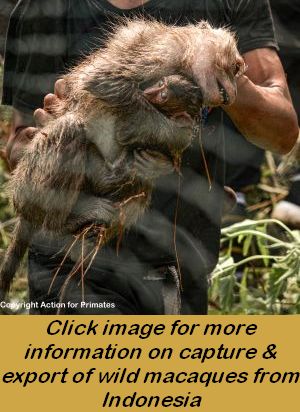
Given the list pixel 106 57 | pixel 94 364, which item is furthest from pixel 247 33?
pixel 94 364

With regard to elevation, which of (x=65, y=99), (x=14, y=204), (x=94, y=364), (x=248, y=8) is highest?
(x=248, y=8)

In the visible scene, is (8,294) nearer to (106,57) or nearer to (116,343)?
(116,343)

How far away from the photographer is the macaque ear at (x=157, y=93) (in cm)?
118

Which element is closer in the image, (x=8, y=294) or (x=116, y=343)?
(x=116, y=343)

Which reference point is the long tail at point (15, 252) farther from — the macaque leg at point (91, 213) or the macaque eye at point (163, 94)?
the macaque eye at point (163, 94)

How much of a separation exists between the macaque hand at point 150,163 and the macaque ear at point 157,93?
64mm

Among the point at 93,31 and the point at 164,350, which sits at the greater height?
the point at 93,31

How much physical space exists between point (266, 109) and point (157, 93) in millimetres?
Result: 166

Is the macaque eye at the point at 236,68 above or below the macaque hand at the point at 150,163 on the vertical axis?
above

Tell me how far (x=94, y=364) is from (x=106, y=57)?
382 millimetres

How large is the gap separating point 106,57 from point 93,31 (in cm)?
7

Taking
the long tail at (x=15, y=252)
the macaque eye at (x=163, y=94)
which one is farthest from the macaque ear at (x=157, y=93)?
the long tail at (x=15, y=252)

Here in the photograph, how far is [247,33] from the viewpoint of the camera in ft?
4.31

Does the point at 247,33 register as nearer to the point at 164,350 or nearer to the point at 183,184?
the point at 183,184
